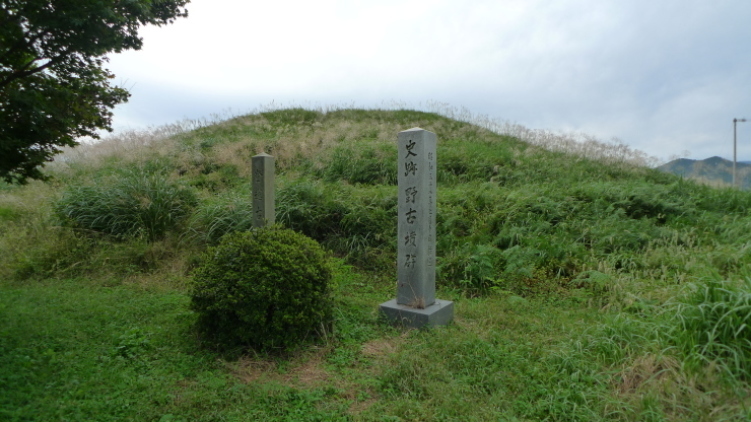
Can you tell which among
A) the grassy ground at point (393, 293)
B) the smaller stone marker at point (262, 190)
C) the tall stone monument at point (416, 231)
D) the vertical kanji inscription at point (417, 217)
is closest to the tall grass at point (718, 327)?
the grassy ground at point (393, 293)

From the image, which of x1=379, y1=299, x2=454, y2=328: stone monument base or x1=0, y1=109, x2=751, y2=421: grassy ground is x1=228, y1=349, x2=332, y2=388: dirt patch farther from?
x1=379, y1=299, x2=454, y2=328: stone monument base

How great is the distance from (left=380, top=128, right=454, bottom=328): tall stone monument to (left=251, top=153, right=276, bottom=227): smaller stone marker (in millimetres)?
2354

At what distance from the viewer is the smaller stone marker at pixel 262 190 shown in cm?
654

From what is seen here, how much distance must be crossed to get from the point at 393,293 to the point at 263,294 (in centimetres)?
254

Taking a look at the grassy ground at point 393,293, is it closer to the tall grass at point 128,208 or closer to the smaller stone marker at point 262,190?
the tall grass at point 128,208

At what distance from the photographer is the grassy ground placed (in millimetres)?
3268

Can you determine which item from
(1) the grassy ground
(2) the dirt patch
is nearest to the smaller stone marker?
(1) the grassy ground

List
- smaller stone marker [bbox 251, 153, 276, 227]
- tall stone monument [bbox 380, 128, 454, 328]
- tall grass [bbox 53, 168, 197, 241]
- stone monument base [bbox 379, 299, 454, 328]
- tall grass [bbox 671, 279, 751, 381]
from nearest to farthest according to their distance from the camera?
1. tall grass [bbox 671, 279, 751, 381]
2. stone monument base [bbox 379, 299, 454, 328]
3. tall stone monument [bbox 380, 128, 454, 328]
4. smaller stone marker [bbox 251, 153, 276, 227]
5. tall grass [bbox 53, 168, 197, 241]

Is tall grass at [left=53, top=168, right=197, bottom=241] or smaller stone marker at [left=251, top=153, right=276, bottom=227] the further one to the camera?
tall grass at [left=53, top=168, right=197, bottom=241]

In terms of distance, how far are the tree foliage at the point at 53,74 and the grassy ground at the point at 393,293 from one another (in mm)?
1964

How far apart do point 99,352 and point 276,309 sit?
5.63ft

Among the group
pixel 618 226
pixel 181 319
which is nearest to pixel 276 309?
pixel 181 319

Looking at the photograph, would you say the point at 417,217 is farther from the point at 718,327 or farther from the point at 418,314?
the point at 718,327

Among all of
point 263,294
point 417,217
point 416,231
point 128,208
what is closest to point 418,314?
point 416,231
